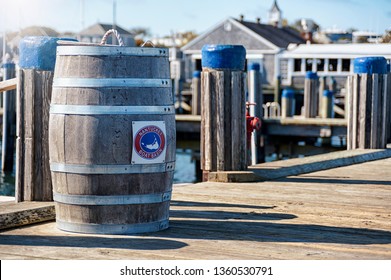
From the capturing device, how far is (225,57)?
26.5 feet

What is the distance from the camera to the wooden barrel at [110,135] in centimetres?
511

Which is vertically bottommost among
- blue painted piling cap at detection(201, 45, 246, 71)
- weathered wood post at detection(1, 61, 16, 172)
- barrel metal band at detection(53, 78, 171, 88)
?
weathered wood post at detection(1, 61, 16, 172)

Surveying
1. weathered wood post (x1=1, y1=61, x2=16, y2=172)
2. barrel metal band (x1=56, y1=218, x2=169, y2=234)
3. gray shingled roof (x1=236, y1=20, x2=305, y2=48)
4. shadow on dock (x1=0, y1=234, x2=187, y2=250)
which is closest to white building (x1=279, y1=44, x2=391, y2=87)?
gray shingled roof (x1=236, y1=20, x2=305, y2=48)

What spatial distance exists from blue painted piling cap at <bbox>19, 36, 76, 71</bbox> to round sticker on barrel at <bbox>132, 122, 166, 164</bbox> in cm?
108

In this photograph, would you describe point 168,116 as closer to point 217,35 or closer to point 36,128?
point 36,128

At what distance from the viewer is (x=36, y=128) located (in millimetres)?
5938

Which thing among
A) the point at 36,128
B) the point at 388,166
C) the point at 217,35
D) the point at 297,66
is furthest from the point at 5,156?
the point at 217,35

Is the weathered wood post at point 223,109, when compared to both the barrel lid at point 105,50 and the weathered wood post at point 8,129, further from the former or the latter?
the weathered wood post at point 8,129

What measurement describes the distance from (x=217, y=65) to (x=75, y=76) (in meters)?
3.11

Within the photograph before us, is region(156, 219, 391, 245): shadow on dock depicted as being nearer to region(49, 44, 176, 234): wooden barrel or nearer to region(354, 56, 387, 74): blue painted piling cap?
region(49, 44, 176, 234): wooden barrel

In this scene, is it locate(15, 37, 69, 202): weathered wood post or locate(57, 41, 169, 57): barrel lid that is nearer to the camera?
locate(57, 41, 169, 57): barrel lid

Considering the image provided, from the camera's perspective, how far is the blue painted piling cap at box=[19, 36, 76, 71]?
19.3 feet

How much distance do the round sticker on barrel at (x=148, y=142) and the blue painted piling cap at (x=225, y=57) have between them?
292cm

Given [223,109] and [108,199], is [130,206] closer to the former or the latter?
[108,199]
